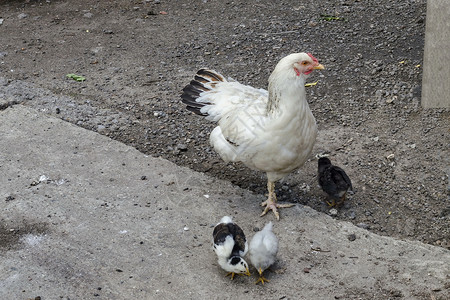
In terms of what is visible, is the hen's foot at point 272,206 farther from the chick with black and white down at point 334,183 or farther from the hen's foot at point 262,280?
the hen's foot at point 262,280

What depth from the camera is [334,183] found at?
4.74 metres

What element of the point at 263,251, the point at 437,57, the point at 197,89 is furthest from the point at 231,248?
the point at 437,57

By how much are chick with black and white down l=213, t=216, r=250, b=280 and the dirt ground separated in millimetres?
1148

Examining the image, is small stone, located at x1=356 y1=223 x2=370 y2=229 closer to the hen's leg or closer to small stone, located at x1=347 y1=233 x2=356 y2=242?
small stone, located at x1=347 y1=233 x2=356 y2=242

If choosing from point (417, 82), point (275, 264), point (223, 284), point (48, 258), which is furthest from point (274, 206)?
point (417, 82)

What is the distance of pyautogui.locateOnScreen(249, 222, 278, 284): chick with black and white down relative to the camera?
3.90 m

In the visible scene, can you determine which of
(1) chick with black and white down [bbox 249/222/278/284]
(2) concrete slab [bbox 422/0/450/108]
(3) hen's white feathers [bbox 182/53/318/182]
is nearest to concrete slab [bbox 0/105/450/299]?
(1) chick with black and white down [bbox 249/222/278/284]

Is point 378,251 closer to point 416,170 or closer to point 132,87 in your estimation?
point 416,170

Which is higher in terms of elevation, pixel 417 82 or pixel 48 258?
pixel 48 258

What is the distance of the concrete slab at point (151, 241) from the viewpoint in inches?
155

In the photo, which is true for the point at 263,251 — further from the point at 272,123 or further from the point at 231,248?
the point at 272,123

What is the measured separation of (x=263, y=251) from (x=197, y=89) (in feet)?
6.12

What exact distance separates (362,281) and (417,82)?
3172 mm

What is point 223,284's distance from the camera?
13.1ft
